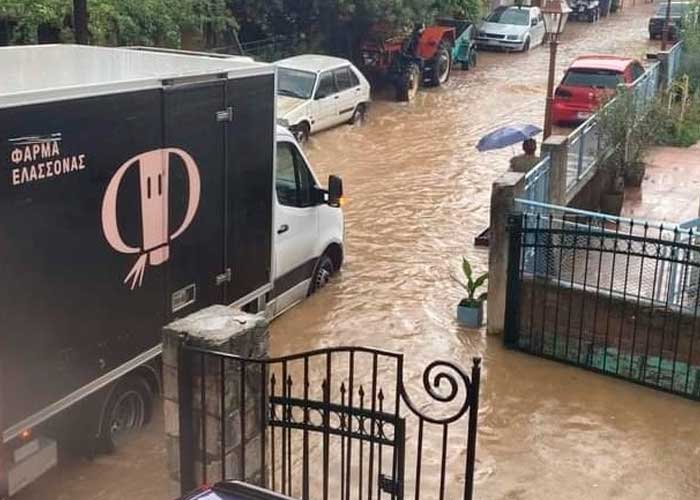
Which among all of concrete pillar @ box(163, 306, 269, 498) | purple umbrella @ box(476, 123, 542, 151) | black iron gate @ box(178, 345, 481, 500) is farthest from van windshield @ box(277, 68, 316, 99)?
concrete pillar @ box(163, 306, 269, 498)

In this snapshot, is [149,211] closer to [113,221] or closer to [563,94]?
[113,221]

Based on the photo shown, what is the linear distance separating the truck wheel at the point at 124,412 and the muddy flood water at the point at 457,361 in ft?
0.41

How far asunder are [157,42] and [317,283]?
12750mm

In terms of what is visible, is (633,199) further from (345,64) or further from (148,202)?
(148,202)

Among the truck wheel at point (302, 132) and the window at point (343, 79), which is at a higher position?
the window at point (343, 79)

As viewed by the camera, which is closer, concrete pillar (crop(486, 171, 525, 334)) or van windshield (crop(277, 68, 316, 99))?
concrete pillar (crop(486, 171, 525, 334))

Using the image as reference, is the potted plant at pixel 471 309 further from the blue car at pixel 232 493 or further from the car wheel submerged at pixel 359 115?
the car wheel submerged at pixel 359 115

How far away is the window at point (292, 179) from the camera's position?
9461 millimetres

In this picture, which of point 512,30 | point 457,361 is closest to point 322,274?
point 457,361

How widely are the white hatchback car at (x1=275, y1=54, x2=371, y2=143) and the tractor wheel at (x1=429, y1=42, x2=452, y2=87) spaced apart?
594cm

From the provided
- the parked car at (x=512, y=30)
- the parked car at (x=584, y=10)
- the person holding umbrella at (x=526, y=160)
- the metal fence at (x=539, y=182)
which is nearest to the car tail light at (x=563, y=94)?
the person holding umbrella at (x=526, y=160)

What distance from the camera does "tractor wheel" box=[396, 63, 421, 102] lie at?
24.9 metres

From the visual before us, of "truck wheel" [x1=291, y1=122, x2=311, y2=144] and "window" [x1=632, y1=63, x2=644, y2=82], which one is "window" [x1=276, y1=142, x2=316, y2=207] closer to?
"truck wheel" [x1=291, y1=122, x2=311, y2=144]

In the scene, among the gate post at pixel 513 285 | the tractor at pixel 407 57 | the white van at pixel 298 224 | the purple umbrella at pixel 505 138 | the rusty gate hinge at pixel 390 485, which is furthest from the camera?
the tractor at pixel 407 57
